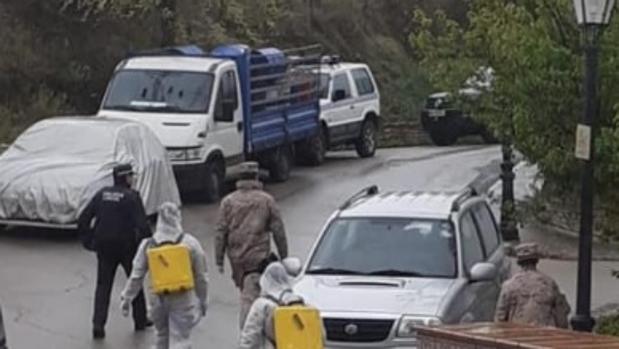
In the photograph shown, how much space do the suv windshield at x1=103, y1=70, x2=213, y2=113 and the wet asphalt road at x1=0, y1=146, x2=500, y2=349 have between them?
1712 mm

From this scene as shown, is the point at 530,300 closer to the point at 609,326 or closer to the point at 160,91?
the point at 609,326

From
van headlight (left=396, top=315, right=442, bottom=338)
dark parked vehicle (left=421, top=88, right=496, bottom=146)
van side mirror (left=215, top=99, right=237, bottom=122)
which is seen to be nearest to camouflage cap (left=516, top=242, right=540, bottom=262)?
van headlight (left=396, top=315, right=442, bottom=338)

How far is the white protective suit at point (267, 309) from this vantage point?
32.7 ft

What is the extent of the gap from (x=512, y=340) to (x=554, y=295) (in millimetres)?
2927

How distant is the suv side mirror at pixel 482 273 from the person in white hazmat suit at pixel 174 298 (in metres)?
2.27

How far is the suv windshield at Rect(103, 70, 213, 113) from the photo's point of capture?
26.8 meters

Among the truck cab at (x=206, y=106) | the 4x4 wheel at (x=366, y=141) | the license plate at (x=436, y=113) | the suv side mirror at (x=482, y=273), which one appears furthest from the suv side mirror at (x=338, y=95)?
the suv side mirror at (x=482, y=273)

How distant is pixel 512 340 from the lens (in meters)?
8.88

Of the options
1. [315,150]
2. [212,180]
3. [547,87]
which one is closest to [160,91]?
[212,180]

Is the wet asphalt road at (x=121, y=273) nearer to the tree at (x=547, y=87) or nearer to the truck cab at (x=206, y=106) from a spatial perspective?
the truck cab at (x=206, y=106)

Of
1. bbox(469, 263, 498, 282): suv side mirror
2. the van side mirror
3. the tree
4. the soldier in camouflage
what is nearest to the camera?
the soldier in camouflage

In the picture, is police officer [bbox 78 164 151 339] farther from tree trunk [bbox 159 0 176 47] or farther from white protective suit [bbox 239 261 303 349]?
tree trunk [bbox 159 0 176 47]

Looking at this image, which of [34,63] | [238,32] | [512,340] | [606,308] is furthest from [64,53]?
[512,340]

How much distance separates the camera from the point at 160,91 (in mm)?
27047
